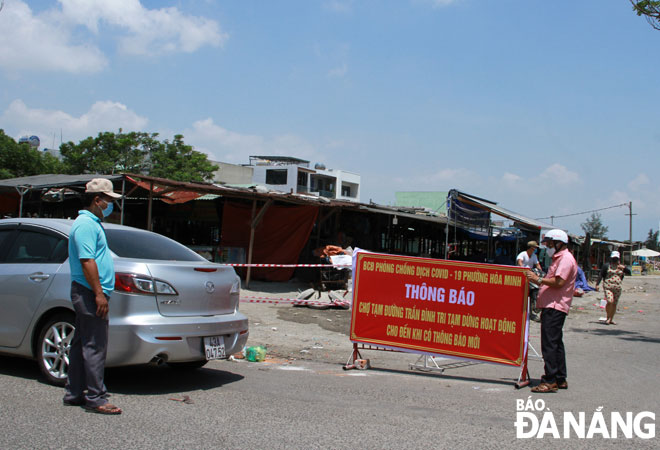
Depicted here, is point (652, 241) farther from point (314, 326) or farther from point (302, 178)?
point (314, 326)

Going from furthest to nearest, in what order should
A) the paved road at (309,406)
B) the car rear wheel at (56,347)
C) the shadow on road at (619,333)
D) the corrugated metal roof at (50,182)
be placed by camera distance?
the corrugated metal roof at (50,182) < the shadow on road at (619,333) < the car rear wheel at (56,347) < the paved road at (309,406)

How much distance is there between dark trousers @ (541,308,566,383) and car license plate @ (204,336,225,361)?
3392mm

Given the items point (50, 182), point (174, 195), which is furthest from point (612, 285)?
point (50, 182)

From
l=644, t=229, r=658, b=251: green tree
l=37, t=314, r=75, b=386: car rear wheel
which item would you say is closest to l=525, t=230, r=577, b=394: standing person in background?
l=37, t=314, r=75, b=386: car rear wheel

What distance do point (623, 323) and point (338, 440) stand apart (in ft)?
40.9

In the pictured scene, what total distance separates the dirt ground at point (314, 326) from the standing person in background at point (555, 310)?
7.37 ft

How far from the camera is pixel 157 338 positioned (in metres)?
5.06

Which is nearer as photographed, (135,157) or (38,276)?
(38,276)

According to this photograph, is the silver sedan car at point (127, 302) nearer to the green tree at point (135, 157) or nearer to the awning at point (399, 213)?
the awning at point (399, 213)

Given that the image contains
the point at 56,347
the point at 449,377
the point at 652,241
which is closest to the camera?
the point at 56,347

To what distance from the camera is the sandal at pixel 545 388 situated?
5.99 metres

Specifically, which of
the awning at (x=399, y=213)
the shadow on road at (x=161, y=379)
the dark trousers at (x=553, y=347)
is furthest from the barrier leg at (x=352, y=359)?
the awning at (x=399, y=213)

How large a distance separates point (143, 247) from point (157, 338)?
3.64ft

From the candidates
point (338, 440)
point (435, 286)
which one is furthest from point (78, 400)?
point (435, 286)
